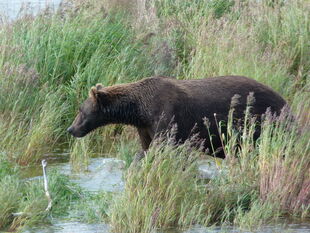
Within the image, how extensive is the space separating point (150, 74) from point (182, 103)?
9.57 ft

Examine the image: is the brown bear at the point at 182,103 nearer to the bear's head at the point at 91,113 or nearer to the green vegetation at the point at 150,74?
the bear's head at the point at 91,113

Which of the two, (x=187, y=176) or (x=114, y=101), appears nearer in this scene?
(x=187, y=176)

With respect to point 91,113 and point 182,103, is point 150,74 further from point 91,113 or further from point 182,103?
point 182,103

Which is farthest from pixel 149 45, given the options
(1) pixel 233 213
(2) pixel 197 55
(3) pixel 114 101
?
(1) pixel 233 213

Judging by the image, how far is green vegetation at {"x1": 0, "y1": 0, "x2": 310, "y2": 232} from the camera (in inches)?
311

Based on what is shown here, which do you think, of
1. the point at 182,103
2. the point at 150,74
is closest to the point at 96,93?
the point at 182,103

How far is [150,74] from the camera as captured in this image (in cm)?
1267

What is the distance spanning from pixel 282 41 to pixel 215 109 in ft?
12.9

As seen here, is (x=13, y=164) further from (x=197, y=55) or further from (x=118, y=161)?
(x=197, y=55)

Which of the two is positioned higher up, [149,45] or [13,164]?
[149,45]

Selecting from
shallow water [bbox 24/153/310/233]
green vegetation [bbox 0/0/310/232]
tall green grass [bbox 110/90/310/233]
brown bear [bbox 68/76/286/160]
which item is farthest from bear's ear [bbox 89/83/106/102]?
tall green grass [bbox 110/90/310/233]

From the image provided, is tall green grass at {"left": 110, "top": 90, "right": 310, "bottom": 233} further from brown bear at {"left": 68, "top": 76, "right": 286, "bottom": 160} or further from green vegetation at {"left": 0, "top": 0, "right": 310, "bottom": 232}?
brown bear at {"left": 68, "top": 76, "right": 286, "bottom": 160}

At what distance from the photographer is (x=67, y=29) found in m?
12.7

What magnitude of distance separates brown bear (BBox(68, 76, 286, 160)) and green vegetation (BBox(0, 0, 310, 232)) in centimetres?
35
